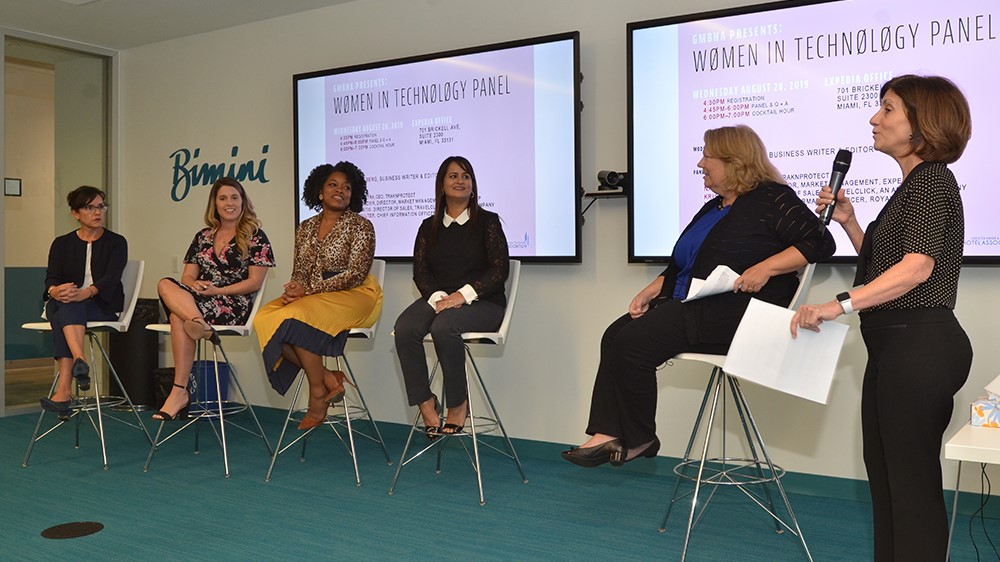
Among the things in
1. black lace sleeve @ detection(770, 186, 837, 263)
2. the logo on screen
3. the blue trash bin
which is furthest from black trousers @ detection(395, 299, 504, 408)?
the blue trash bin

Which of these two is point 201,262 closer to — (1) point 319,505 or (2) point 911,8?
(1) point 319,505

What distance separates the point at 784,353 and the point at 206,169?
4.68 m

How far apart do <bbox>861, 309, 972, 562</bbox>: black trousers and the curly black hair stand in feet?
10.1

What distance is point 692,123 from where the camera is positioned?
13.6 ft

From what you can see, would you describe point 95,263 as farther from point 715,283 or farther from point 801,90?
point 801,90

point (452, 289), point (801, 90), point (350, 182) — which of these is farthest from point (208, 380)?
point (801, 90)

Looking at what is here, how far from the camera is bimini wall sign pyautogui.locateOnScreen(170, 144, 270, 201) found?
5.87 m

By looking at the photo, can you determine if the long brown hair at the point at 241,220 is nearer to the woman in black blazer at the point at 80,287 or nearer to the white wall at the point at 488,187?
the woman in black blazer at the point at 80,287

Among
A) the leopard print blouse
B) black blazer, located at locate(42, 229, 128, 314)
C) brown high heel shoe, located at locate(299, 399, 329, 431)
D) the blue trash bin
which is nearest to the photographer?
brown high heel shoe, located at locate(299, 399, 329, 431)

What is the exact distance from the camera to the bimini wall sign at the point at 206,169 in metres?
5.87

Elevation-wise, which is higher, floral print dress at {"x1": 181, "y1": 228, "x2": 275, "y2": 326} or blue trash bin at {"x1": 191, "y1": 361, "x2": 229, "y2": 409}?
floral print dress at {"x1": 181, "y1": 228, "x2": 275, "y2": 326}

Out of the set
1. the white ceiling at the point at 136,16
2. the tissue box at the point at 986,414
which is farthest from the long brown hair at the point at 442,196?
the tissue box at the point at 986,414

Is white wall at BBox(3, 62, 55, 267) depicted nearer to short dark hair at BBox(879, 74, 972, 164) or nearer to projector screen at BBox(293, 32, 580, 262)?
projector screen at BBox(293, 32, 580, 262)

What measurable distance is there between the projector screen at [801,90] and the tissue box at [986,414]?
1641 mm
